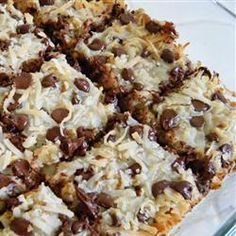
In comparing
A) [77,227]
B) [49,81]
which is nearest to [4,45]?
[49,81]

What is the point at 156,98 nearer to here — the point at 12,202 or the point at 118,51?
the point at 118,51

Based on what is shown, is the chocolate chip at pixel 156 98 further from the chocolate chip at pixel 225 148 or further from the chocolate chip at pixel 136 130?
the chocolate chip at pixel 225 148

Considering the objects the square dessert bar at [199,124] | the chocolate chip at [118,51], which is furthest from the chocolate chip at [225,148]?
the chocolate chip at [118,51]

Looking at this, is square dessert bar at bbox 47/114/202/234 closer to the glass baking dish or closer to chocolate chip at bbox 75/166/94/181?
chocolate chip at bbox 75/166/94/181

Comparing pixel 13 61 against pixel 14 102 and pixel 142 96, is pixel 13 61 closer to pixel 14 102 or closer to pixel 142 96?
pixel 14 102

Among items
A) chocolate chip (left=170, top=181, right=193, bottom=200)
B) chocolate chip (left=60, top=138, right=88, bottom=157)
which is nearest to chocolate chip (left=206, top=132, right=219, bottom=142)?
chocolate chip (left=170, top=181, right=193, bottom=200)

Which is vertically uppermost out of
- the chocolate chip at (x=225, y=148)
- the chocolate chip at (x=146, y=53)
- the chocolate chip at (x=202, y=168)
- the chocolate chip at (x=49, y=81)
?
the chocolate chip at (x=146, y=53)
